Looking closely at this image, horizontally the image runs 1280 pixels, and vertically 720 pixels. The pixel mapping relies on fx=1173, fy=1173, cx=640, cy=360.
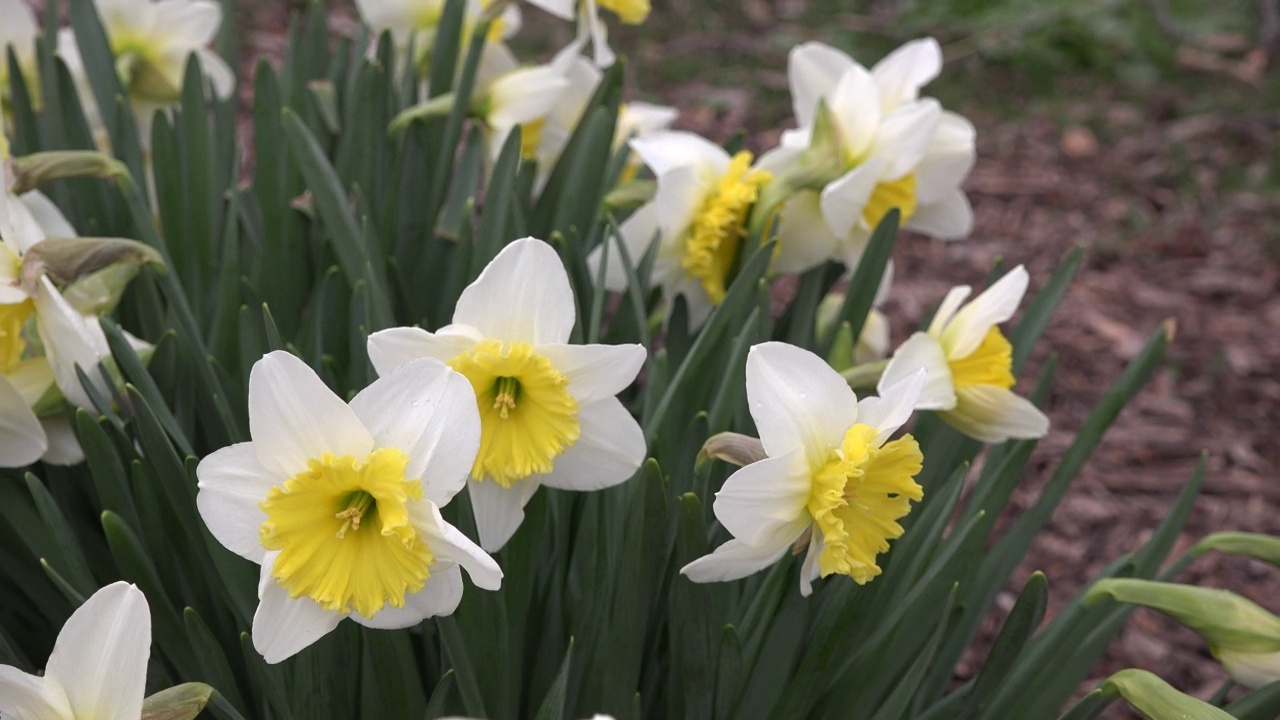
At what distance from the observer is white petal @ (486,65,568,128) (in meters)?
1.59

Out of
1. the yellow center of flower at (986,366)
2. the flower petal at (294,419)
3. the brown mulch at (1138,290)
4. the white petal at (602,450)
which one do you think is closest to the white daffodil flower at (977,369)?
the yellow center of flower at (986,366)

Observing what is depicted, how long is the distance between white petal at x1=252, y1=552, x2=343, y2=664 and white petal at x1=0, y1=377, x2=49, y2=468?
1.21 ft

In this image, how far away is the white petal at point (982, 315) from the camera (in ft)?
3.97

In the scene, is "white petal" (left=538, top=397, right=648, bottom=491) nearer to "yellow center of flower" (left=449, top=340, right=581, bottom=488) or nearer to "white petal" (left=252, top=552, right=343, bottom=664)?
"yellow center of flower" (left=449, top=340, right=581, bottom=488)

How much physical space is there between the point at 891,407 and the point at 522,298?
0.32 metres

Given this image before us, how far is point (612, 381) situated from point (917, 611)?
1.39 ft

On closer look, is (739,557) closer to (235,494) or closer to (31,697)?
(235,494)

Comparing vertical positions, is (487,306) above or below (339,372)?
above

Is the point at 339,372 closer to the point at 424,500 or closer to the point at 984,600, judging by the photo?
the point at 424,500

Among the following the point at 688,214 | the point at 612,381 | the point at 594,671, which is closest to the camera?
the point at 612,381

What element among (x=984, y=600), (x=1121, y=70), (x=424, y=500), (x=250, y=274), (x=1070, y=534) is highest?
(x=424, y=500)

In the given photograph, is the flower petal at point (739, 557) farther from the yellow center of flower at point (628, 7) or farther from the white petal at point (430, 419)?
the yellow center of flower at point (628, 7)

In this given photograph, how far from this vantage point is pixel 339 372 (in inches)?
53.5

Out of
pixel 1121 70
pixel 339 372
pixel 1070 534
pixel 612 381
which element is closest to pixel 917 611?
pixel 612 381
